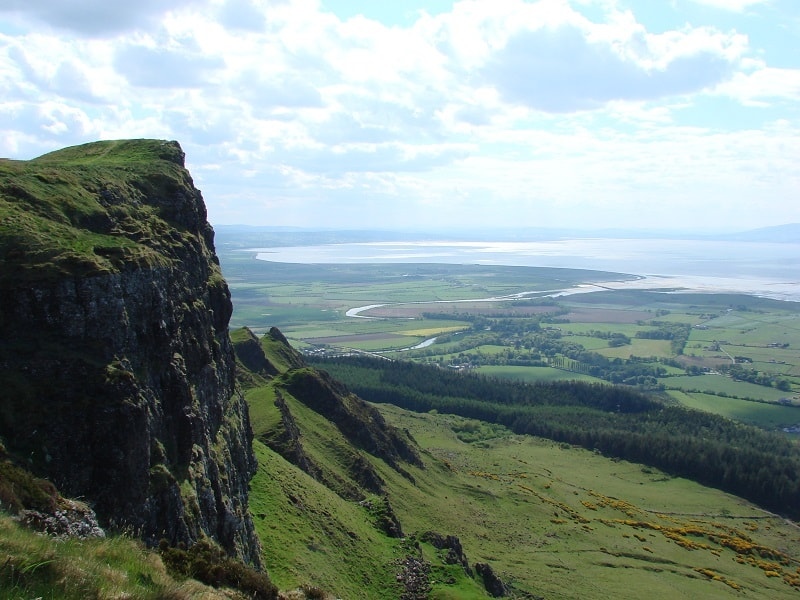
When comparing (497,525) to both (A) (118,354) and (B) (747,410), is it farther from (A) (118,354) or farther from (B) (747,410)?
(B) (747,410)

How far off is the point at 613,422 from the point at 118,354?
142 meters

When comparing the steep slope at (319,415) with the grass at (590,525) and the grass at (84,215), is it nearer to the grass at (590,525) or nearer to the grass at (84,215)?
the grass at (590,525)

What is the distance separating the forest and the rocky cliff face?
104m

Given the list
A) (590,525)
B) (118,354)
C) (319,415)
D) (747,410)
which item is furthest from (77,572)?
(747,410)

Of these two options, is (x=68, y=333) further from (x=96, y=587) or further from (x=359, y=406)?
(x=359, y=406)

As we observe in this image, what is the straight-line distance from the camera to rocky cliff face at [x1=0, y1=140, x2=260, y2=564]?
2586 cm

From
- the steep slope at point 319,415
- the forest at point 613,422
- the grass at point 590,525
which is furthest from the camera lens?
the forest at point 613,422

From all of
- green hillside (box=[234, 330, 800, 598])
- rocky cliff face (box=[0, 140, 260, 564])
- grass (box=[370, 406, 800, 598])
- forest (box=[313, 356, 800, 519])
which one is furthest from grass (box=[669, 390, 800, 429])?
rocky cliff face (box=[0, 140, 260, 564])

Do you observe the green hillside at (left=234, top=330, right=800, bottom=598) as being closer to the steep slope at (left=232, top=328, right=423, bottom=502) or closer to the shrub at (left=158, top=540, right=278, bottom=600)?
the steep slope at (left=232, top=328, right=423, bottom=502)

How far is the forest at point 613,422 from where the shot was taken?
11800 cm

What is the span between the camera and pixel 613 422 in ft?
506

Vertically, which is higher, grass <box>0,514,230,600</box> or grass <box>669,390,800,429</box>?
grass <box>0,514,230,600</box>

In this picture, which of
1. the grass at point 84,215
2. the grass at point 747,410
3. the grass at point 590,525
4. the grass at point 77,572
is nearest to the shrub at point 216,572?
the grass at point 77,572

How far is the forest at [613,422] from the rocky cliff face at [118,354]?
10430 centimetres
